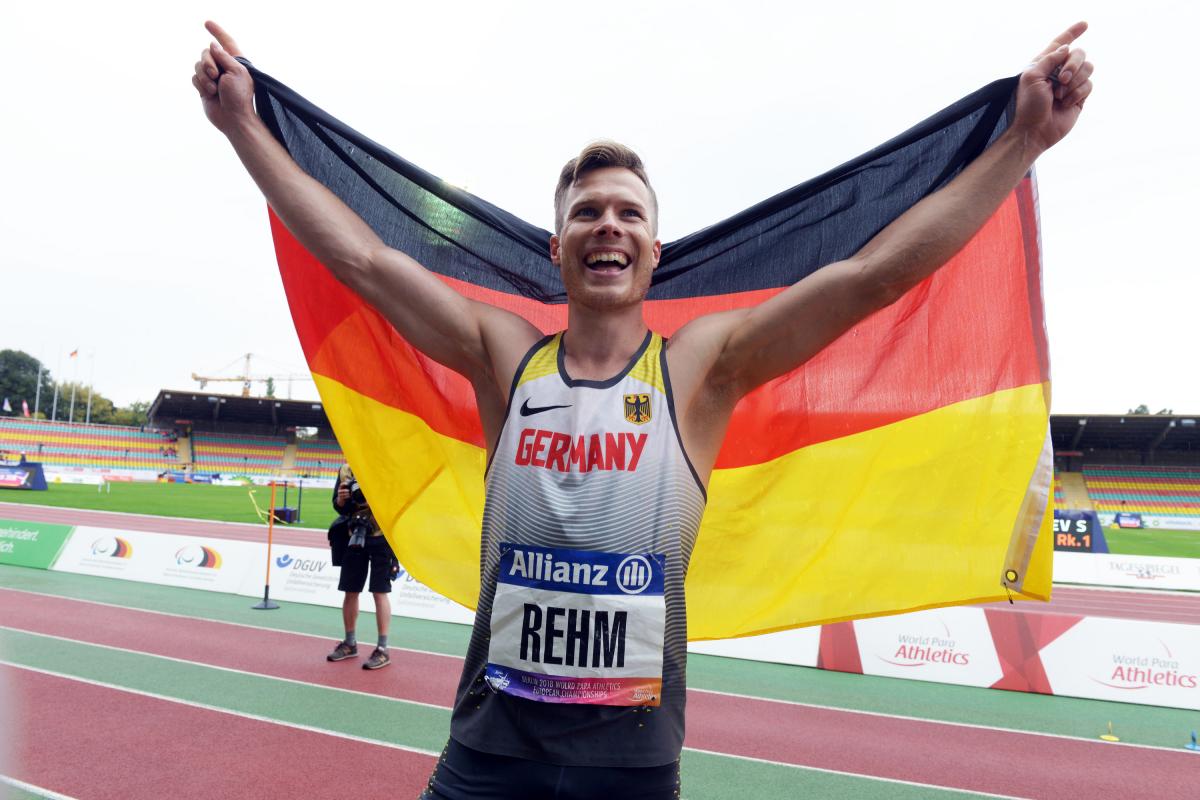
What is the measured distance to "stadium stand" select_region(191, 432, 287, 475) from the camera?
48969 millimetres

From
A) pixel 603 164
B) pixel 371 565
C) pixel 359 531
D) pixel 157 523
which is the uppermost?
pixel 603 164

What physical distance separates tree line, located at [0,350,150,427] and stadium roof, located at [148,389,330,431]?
124ft

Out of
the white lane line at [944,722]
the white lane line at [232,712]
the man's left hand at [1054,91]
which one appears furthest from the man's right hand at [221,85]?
the white lane line at [944,722]

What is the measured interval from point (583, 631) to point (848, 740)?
4.52 m

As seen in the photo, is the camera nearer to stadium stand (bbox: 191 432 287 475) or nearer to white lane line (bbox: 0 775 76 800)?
white lane line (bbox: 0 775 76 800)

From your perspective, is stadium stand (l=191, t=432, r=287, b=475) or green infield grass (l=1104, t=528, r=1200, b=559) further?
stadium stand (l=191, t=432, r=287, b=475)

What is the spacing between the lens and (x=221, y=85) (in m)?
2.04

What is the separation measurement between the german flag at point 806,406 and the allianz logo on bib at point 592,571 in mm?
1020

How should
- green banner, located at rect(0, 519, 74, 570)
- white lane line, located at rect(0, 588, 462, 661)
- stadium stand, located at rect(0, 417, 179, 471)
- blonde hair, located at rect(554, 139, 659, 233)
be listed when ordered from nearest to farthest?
blonde hair, located at rect(554, 139, 659, 233) < white lane line, located at rect(0, 588, 462, 661) < green banner, located at rect(0, 519, 74, 570) < stadium stand, located at rect(0, 417, 179, 471)

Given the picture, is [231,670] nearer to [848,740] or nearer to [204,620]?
[204,620]

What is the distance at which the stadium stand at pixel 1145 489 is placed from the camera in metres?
38.4

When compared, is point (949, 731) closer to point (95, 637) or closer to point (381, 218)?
point (381, 218)

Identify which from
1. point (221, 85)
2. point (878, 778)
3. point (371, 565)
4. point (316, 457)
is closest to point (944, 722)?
point (878, 778)

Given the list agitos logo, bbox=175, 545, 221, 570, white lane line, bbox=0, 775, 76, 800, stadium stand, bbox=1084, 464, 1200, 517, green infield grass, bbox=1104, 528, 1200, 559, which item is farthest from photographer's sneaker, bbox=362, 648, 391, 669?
stadium stand, bbox=1084, 464, 1200, 517
